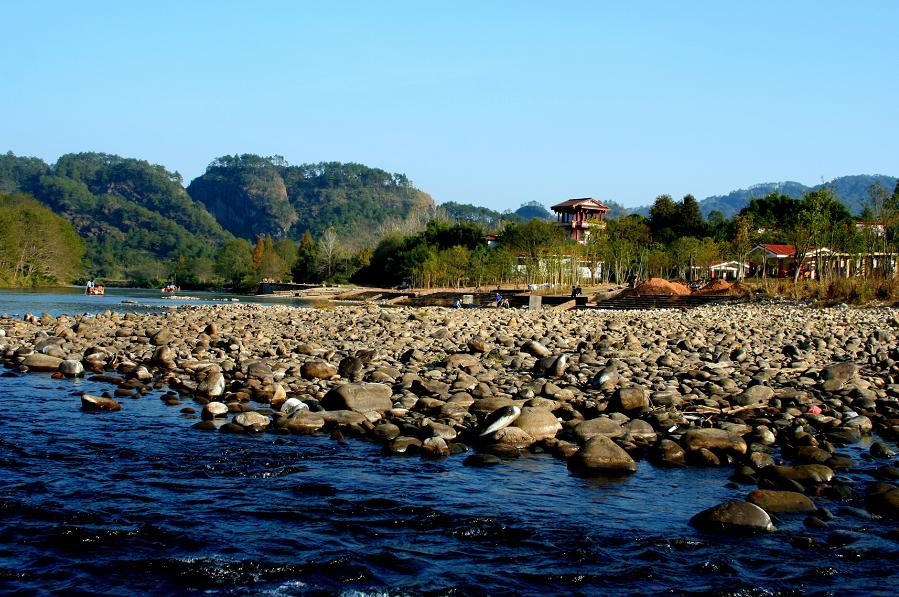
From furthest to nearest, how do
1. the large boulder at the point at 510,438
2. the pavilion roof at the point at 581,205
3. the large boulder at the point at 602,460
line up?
1. the pavilion roof at the point at 581,205
2. the large boulder at the point at 510,438
3. the large boulder at the point at 602,460

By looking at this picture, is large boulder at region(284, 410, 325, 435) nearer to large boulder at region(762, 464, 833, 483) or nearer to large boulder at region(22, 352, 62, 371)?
large boulder at region(762, 464, 833, 483)

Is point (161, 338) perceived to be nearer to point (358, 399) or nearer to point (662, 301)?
point (358, 399)

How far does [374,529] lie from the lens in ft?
23.3

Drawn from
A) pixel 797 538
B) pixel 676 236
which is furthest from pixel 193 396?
pixel 676 236

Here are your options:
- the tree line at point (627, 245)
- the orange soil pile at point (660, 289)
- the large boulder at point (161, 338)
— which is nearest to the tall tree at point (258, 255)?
the tree line at point (627, 245)

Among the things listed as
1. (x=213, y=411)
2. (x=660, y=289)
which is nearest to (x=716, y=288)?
(x=660, y=289)

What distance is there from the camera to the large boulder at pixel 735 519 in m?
7.04

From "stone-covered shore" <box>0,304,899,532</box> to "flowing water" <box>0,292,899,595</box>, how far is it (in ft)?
1.19

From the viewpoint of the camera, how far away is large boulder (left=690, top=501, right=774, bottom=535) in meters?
7.04

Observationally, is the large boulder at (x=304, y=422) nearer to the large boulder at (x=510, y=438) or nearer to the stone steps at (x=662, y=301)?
the large boulder at (x=510, y=438)

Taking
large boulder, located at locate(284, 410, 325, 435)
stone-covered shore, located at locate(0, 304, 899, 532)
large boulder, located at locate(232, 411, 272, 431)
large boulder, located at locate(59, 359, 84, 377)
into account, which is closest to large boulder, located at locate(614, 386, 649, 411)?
stone-covered shore, located at locate(0, 304, 899, 532)

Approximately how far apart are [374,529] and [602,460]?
10.7 feet

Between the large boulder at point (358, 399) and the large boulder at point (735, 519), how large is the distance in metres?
5.51

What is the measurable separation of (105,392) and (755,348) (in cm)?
1419
